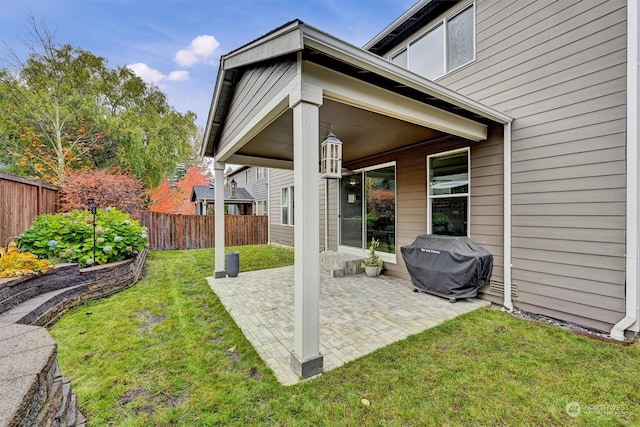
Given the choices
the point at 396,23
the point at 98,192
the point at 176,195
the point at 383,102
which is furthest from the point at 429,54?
the point at 176,195

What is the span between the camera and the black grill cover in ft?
13.5

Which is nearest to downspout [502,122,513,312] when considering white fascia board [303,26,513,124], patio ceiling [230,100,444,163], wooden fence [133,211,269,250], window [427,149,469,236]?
window [427,149,469,236]

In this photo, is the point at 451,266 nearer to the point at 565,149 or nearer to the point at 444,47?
the point at 565,149

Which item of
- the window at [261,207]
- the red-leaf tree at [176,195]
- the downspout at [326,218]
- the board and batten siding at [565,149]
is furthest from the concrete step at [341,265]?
the red-leaf tree at [176,195]

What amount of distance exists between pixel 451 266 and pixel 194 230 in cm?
987

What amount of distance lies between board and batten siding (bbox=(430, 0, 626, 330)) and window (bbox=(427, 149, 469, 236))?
563 mm

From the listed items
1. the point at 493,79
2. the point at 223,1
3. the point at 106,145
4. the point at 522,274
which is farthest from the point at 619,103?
the point at 106,145

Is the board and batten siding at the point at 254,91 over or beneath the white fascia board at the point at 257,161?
over

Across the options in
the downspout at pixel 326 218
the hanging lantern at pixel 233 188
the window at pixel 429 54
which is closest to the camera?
the window at pixel 429 54

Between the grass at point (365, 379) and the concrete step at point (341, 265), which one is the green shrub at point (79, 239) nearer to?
the grass at point (365, 379)

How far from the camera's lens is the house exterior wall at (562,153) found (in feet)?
10.2

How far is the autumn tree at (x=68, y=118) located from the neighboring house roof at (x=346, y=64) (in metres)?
11.1

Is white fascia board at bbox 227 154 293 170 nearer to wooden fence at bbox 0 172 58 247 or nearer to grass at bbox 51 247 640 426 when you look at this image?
wooden fence at bbox 0 172 58 247

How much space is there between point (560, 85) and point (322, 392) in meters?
4.75
